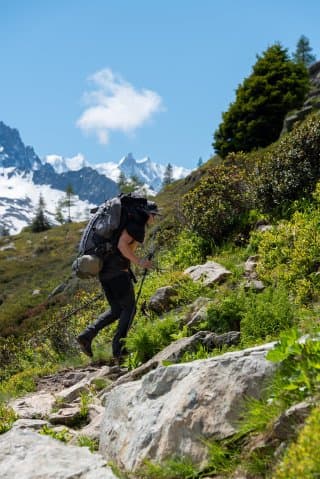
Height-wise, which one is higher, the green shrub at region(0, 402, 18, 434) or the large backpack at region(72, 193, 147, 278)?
the large backpack at region(72, 193, 147, 278)

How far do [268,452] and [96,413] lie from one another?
10.4 ft

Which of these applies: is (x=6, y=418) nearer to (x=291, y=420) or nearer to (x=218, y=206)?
(x=291, y=420)

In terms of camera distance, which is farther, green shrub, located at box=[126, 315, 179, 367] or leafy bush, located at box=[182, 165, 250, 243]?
leafy bush, located at box=[182, 165, 250, 243]

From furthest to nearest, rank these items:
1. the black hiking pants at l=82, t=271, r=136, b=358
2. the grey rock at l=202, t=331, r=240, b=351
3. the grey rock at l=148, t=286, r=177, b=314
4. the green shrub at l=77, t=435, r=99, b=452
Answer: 1. the grey rock at l=148, t=286, r=177, b=314
2. the black hiking pants at l=82, t=271, r=136, b=358
3. the grey rock at l=202, t=331, r=240, b=351
4. the green shrub at l=77, t=435, r=99, b=452

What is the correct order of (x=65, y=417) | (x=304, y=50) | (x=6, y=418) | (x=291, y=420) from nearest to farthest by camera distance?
(x=291, y=420)
(x=65, y=417)
(x=6, y=418)
(x=304, y=50)

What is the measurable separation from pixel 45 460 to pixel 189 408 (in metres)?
1.32

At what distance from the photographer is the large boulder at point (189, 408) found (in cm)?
376

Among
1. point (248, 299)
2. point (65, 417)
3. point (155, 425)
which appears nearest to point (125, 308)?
point (248, 299)

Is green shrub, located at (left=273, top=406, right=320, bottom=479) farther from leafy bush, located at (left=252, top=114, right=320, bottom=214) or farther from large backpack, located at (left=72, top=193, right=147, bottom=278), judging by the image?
leafy bush, located at (left=252, top=114, right=320, bottom=214)

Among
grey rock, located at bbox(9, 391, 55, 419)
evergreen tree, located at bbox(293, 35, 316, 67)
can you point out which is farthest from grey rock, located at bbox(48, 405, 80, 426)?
evergreen tree, located at bbox(293, 35, 316, 67)

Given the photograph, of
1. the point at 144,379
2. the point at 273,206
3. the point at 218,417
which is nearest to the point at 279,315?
the point at 144,379

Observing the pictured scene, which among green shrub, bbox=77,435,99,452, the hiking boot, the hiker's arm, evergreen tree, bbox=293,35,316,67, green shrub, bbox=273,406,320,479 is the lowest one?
green shrub, bbox=77,435,99,452

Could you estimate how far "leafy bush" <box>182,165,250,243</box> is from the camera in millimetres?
12578

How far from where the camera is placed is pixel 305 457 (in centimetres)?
256
